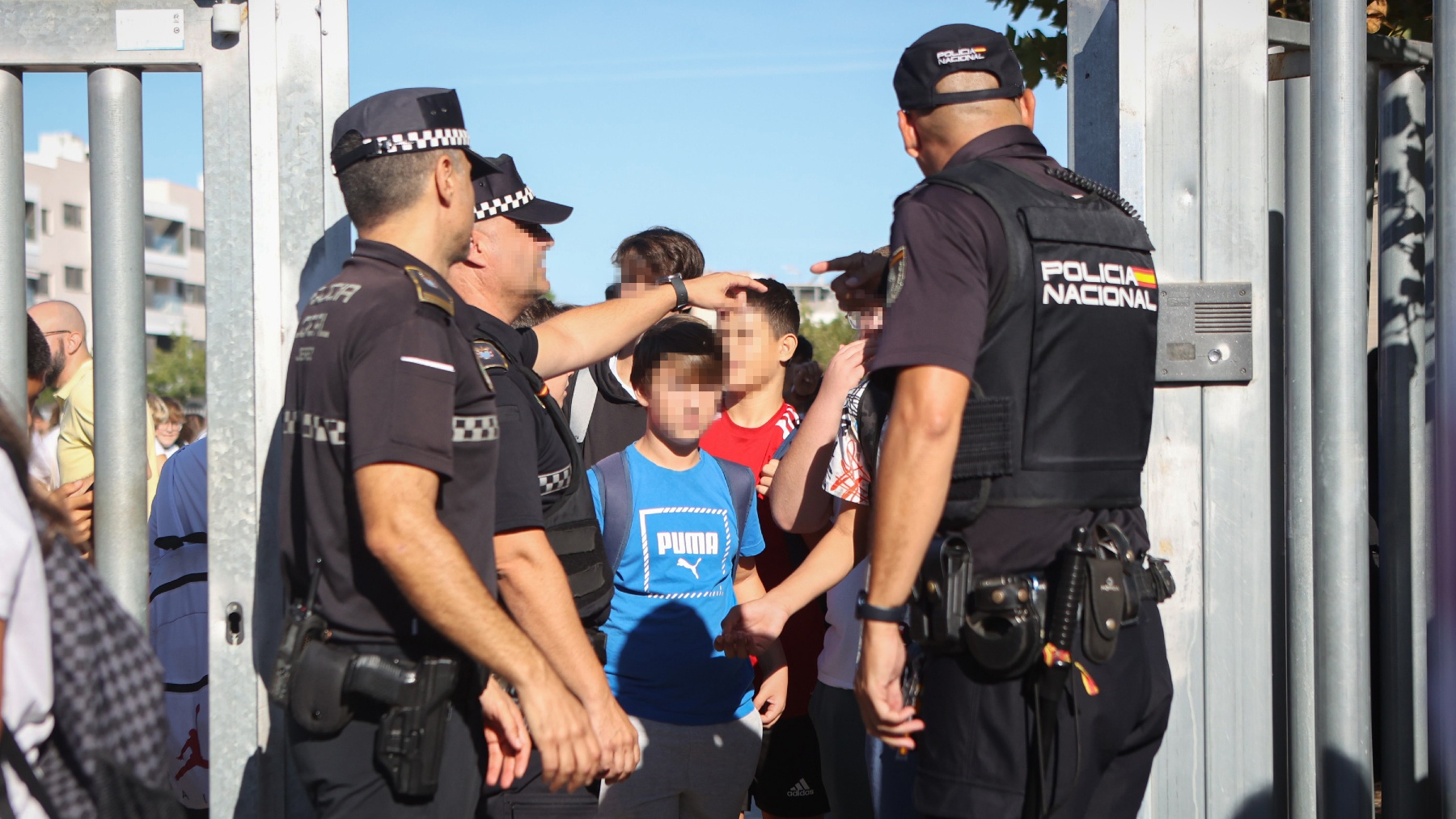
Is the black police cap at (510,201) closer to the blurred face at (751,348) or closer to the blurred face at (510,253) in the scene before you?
the blurred face at (510,253)

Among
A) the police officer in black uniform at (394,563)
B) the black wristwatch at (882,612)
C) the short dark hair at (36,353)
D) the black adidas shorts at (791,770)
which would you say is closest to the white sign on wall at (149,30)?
the police officer in black uniform at (394,563)

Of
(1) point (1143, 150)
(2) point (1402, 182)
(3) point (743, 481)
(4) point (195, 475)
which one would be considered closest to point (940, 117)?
(1) point (1143, 150)

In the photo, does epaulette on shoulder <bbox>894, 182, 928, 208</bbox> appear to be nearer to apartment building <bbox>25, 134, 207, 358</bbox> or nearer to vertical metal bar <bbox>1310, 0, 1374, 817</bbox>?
vertical metal bar <bbox>1310, 0, 1374, 817</bbox>

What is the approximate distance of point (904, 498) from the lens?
2332mm

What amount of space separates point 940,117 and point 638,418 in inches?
89.2

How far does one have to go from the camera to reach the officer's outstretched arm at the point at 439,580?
226 centimetres

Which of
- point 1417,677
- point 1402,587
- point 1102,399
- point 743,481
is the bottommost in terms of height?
point 1417,677

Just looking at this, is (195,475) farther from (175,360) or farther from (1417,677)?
(175,360)

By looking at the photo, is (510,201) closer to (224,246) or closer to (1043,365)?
(224,246)

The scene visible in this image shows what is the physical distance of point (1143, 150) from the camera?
328 centimetres

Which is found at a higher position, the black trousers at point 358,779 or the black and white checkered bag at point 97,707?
the black and white checkered bag at point 97,707

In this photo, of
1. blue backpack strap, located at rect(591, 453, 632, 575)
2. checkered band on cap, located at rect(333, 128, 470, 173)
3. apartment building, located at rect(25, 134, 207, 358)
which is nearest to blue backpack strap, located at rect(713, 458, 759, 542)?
blue backpack strap, located at rect(591, 453, 632, 575)

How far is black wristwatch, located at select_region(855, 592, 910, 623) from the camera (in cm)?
237

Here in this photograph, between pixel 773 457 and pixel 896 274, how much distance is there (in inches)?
83.0
